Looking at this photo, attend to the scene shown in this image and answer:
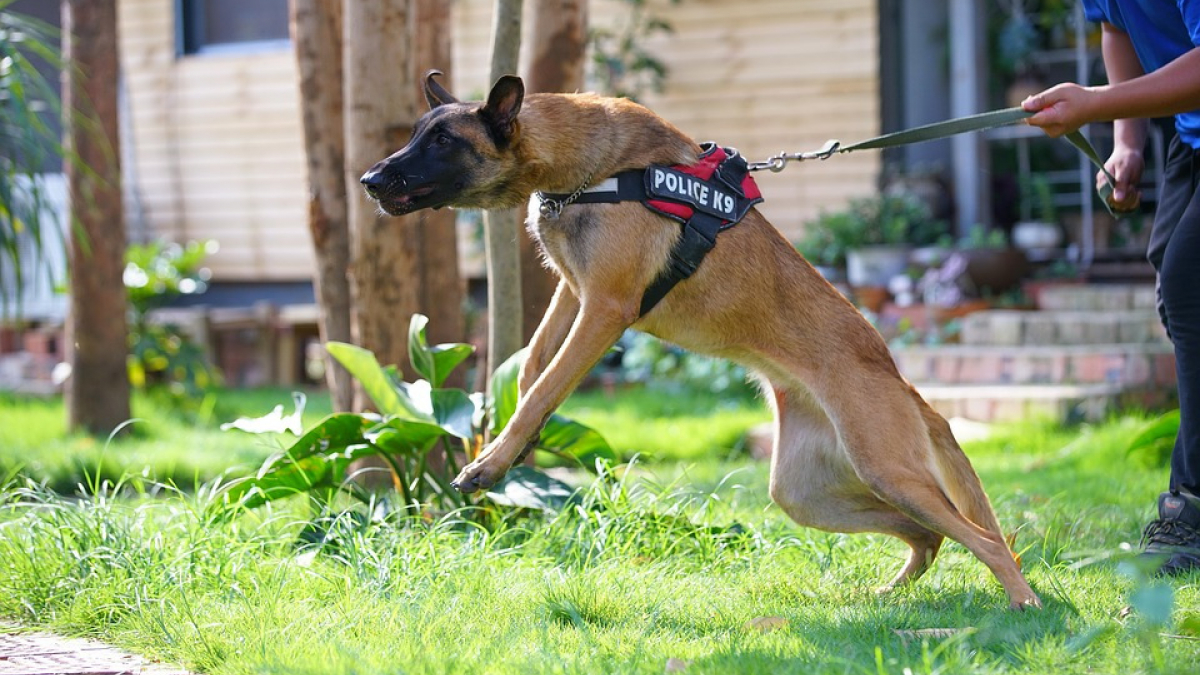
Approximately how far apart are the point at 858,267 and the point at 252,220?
5.97m

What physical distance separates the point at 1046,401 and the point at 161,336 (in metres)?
6.09

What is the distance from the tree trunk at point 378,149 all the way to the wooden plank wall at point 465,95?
5.31 metres

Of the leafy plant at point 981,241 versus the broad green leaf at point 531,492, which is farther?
the leafy plant at point 981,241

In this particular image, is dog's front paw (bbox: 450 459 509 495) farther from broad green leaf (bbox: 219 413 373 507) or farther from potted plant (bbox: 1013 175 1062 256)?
potted plant (bbox: 1013 175 1062 256)

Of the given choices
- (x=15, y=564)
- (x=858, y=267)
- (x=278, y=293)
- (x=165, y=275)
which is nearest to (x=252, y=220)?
(x=278, y=293)

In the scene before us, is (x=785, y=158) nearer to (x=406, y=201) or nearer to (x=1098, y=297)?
(x=406, y=201)

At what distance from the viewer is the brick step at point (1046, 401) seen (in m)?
7.20

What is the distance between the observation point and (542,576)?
3535 mm

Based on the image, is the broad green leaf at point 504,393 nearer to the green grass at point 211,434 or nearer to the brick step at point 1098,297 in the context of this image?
the green grass at point 211,434

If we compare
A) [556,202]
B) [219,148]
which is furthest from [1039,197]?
[219,148]

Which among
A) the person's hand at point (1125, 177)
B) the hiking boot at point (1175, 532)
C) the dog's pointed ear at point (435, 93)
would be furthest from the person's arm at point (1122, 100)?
the dog's pointed ear at point (435, 93)

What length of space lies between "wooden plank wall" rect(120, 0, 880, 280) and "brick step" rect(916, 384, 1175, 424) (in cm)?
282

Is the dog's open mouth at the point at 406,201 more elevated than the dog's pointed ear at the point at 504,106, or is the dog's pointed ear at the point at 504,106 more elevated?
the dog's pointed ear at the point at 504,106

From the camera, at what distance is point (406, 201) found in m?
3.38
